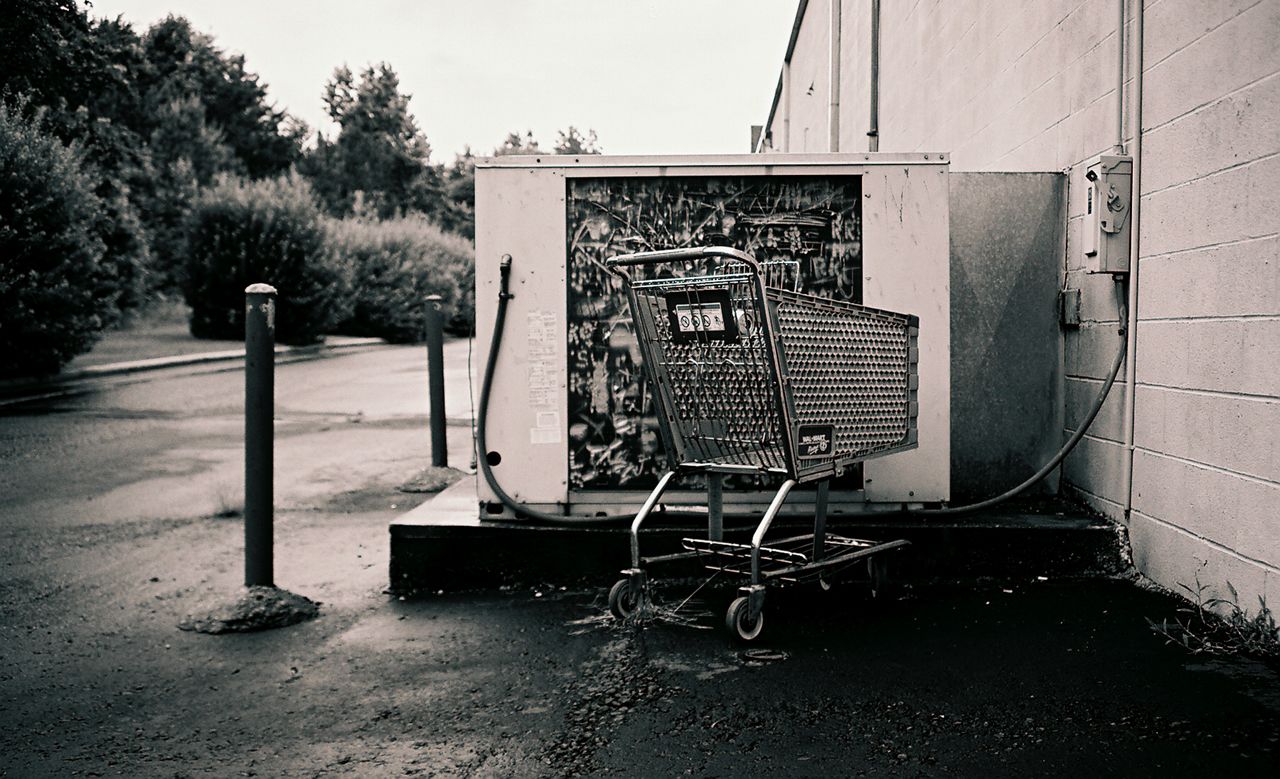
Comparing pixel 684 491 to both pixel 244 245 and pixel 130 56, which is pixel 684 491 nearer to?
pixel 244 245

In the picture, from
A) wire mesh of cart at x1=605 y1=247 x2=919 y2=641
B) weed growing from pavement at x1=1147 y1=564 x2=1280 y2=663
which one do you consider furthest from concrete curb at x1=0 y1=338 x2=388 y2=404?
weed growing from pavement at x1=1147 y1=564 x2=1280 y2=663

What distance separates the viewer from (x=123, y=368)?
1833cm

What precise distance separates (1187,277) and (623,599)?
9.14 feet

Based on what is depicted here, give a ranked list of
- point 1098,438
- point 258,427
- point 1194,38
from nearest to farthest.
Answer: point 1194,38
point 258,427
point 1098,438

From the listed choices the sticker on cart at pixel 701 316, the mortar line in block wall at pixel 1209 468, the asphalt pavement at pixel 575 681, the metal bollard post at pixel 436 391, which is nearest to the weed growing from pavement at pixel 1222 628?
the asphalt pavement at pixel 575 681

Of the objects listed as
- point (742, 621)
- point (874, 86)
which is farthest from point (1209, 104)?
point (874, 86)

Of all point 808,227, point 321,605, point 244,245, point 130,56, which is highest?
point 130,56

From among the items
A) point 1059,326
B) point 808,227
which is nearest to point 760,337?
point 808,227

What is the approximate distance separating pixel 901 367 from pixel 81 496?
6.05m

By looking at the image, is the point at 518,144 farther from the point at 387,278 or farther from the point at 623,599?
the point at 623,599

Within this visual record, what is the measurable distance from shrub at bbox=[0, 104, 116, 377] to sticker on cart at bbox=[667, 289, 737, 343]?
14.1 metres

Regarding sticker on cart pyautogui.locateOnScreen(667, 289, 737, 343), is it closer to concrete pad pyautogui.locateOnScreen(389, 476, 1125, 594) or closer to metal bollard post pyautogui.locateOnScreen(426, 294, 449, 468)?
concrete pad pyautogui.locateOnScreen(389, 476, 1125, 594)

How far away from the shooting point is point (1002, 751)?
3178 mm

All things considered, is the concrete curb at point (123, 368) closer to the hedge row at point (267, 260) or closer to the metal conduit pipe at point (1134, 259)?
the hedge row at point (267, 260)
